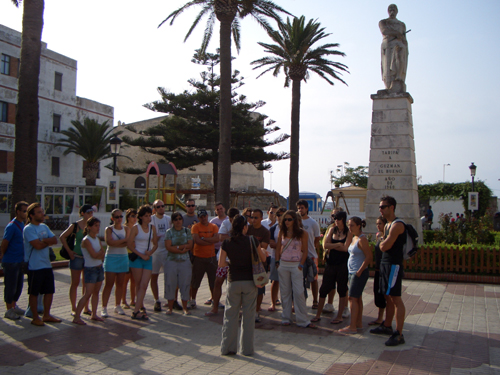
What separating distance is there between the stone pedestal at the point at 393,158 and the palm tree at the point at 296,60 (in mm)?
9703

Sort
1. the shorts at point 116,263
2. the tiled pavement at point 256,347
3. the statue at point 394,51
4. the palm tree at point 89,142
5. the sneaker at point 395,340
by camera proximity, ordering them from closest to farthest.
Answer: the tiled pavement at point 256,347
the sneaker at point 395,340
the shorts at point 116,263
the statue at point 394,51
the palm tree at point 89,142

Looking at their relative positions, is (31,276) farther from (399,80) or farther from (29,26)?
(399,80)

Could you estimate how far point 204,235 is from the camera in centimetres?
771

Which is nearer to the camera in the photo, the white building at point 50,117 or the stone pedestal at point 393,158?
the stone pedestal at point 393,158

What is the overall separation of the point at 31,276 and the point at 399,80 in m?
11.3

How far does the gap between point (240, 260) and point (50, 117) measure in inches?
1264

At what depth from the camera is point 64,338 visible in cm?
588

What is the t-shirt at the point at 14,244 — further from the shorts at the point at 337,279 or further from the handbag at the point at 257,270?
the shorts at the point at 337,279

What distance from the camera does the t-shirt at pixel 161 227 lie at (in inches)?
314

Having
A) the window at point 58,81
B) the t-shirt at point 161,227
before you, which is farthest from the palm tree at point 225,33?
the window at point 58,81

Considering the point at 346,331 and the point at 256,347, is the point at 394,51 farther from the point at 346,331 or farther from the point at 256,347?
the point at 256,347

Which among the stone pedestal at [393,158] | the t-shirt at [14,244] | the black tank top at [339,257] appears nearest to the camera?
the t-shirt at [14,244]

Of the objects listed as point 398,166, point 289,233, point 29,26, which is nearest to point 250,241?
point 289,233

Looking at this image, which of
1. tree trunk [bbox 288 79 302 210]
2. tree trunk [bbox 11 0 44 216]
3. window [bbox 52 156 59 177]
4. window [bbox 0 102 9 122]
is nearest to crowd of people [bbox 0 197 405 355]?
tree trunk [bbox 11 0 44 216]
